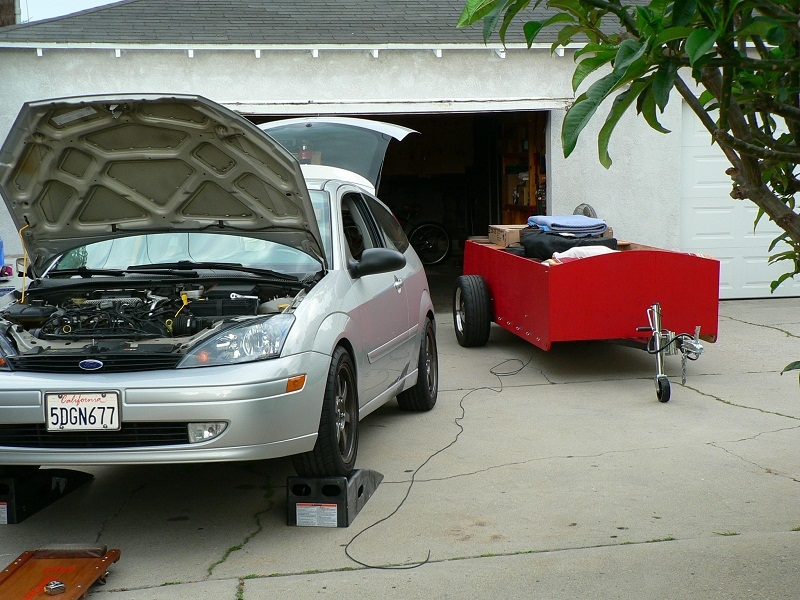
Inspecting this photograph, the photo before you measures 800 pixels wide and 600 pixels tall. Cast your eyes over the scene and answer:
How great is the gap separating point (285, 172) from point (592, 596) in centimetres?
248

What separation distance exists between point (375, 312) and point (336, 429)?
110 centimetres

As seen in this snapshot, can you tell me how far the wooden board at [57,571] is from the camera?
12.3 ft

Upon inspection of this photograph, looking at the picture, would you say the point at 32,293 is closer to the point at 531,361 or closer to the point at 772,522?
the point at 772,522

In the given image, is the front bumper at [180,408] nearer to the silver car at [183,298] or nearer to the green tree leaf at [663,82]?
the silver car at [183,298]

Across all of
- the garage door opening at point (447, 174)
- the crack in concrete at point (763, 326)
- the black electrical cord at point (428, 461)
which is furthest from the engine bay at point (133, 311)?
the garage door opening at point (447, 174)

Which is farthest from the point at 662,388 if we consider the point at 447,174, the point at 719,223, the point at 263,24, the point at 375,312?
the point at 447,174

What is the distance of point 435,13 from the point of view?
1312 centimetres

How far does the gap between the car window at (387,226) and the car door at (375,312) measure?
0.12m

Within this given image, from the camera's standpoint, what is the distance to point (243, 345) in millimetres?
4305

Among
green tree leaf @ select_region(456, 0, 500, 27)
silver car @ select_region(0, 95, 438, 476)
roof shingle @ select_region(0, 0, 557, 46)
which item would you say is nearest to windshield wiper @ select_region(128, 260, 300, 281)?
silver car @ select_region(0, 95, 438, 476)

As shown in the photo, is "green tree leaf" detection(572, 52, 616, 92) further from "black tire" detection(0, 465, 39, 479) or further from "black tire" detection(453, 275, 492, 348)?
"black tire" detection(453, 275, 492, 348)

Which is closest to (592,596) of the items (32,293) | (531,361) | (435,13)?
(32,293)

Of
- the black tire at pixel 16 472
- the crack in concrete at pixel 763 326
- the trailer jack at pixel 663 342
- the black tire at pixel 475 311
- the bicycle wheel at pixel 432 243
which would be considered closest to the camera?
the black tire at pixel 16 472

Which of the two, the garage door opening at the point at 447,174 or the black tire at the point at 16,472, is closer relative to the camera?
the black tire at the point at 16,472
